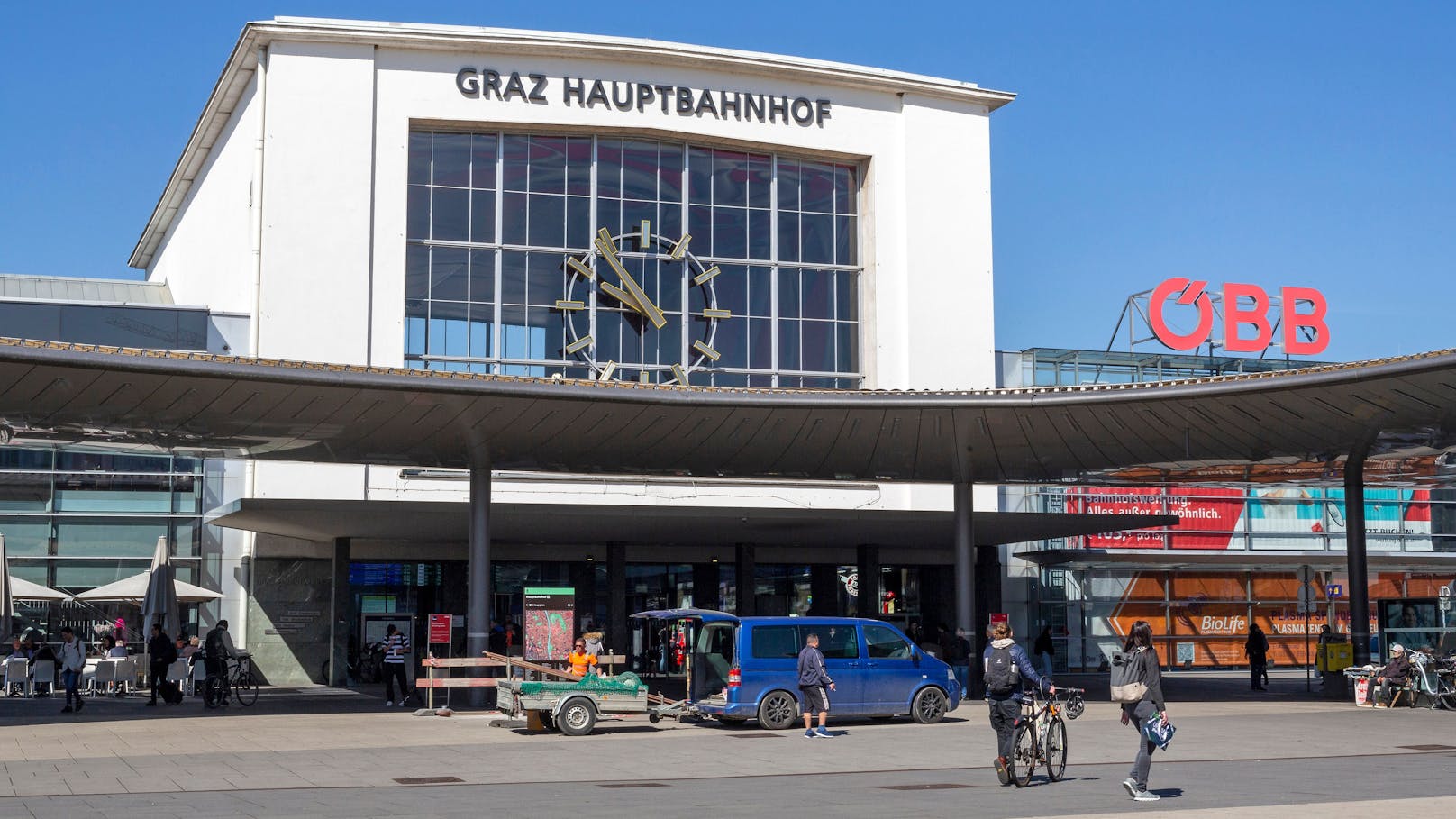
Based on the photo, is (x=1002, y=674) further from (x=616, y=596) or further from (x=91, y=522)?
(x=91, y=522)

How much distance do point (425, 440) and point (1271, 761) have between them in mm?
13810

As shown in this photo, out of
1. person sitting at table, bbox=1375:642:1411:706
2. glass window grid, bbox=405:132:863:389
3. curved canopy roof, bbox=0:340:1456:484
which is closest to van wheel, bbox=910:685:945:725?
curved canopy roof, bbox=0:340:1456:484

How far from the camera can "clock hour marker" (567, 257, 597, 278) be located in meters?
36.1

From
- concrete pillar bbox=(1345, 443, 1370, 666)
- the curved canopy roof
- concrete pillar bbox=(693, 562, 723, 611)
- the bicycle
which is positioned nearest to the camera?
the bicycle

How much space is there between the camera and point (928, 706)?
76.0ft

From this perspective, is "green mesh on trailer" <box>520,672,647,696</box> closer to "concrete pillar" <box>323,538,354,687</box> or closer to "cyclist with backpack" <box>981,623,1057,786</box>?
"cyclist with backpack" <box>981,623,1057,786</box>

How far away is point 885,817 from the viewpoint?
39.7 ft

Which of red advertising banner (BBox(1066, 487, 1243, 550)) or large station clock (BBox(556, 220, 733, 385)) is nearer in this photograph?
large station clock (BBox(556, 220, 733, 385))

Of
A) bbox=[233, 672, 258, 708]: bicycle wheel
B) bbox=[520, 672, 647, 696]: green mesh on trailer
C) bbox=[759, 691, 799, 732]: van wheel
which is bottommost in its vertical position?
bbox=[233, 672, 258, 708]: bicycle wheel

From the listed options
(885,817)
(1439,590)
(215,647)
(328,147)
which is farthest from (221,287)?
(1439,590)

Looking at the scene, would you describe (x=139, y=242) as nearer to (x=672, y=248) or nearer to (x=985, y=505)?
(x=672, y=248)

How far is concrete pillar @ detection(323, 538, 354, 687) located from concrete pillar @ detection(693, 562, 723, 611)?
9.75 meters

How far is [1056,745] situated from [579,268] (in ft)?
75.2

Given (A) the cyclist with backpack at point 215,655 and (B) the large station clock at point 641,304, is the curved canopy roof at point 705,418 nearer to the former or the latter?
(A) the cyclist with backpack at point 215,655
